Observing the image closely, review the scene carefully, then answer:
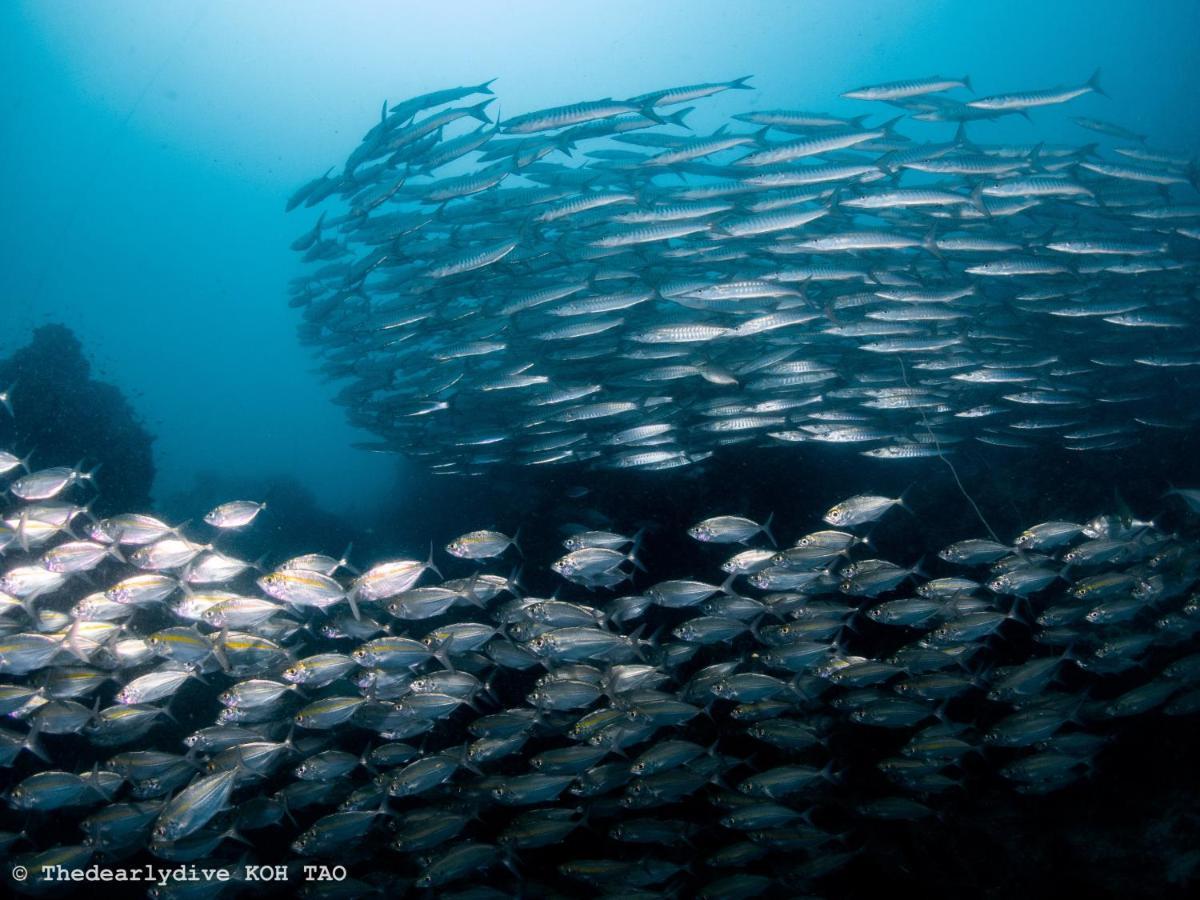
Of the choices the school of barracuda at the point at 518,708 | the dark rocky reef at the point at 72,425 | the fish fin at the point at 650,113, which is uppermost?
the fish fin at the point at 650,113

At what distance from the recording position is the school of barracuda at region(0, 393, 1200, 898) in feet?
16.0

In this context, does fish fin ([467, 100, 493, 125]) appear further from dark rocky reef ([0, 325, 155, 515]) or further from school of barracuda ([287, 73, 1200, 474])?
dark rocky reef ([0, 325, 155, 515])

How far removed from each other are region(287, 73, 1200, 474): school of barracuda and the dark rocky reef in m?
6.20

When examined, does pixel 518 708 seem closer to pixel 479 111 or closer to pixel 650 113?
pixel 650 113

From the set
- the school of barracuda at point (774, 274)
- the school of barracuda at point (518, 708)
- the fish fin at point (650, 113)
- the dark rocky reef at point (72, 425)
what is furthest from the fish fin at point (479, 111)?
the dark rocky reef at point (72, 425)

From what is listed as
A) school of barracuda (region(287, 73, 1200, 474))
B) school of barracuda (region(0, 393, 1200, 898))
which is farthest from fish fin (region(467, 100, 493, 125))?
school of barracuda (region(0, 393, 1200, 898))

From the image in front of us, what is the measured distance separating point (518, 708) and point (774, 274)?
5.17 metres

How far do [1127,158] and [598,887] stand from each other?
34.3 feet

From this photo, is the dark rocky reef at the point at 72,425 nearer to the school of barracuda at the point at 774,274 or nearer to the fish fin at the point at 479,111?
the school of barracuda at the point at 774,274

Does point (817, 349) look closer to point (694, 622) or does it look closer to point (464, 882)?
point (694, 622)

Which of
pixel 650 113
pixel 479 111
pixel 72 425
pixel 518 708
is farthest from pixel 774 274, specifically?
pixel 72 425

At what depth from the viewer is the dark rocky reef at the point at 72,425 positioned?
37.1 ft

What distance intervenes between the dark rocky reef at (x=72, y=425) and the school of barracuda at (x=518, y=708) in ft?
20.8

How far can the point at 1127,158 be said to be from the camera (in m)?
7.90
